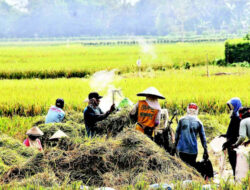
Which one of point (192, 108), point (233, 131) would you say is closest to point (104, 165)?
point (192, 108)

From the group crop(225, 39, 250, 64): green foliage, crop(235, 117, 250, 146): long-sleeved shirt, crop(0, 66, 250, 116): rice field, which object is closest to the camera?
crop(235, 117, 250, 146): long-sleeved shirt

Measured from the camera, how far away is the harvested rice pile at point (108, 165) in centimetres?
439

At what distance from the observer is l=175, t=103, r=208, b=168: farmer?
5004 millimetres

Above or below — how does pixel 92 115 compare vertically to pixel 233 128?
above

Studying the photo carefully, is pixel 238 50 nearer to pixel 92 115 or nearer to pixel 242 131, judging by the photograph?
pixel 92 115

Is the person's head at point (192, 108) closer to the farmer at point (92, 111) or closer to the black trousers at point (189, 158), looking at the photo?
the black trousers at point (189, 158)

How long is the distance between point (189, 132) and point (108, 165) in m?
1.10

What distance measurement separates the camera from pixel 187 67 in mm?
21375

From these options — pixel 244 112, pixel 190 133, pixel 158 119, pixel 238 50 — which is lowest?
pixel 190 133

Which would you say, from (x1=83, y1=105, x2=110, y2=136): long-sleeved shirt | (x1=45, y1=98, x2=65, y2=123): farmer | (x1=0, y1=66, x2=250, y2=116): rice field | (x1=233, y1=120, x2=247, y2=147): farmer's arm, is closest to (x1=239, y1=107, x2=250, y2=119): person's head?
(x1=233, y1=120, x2=247, y2=147): farmer's arm

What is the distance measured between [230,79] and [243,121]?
9118 mm

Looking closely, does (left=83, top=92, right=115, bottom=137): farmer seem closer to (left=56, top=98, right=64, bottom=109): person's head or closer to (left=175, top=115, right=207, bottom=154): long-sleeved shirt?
(left=56, top=98, right=64, bottom=109): person's head

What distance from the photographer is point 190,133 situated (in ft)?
16.5

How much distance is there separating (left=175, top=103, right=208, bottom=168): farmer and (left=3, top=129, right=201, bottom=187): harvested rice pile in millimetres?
384
